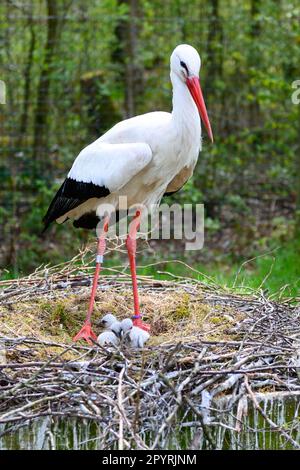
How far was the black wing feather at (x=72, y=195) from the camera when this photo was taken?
639 cm


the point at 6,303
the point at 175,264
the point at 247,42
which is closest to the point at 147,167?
the point at 6,303

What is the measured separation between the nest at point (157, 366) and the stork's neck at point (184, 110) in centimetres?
120

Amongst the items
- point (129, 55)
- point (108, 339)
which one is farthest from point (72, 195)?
point (129, 55)

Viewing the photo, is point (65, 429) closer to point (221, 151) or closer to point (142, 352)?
point (142, 352)

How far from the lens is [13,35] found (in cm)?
993

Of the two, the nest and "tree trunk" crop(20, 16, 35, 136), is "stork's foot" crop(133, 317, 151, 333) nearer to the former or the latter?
the nest

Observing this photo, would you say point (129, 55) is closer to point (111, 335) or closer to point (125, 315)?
point (125, 315)

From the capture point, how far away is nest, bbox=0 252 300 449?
4410 millimetres

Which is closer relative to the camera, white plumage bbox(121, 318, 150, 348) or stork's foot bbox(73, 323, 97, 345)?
white plumage bbox(121, 318, 150, 348)

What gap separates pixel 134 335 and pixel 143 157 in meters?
1.20

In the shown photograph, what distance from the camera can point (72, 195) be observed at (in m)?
6.56

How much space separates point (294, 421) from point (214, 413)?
0.41m

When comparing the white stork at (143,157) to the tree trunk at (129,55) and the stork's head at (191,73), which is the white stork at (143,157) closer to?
the stork's head at (191,73)

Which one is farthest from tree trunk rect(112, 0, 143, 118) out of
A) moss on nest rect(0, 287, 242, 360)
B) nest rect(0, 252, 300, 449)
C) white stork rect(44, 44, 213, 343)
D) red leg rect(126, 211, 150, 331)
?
nest rect(0, 252, 300, 449)
